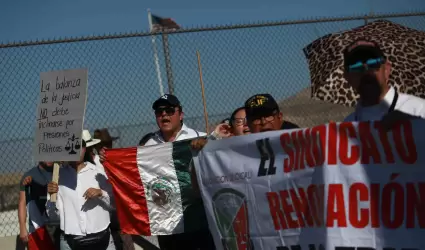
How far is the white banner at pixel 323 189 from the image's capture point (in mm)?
3211

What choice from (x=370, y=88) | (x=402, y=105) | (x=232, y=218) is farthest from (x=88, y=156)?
(x=402, y=105)

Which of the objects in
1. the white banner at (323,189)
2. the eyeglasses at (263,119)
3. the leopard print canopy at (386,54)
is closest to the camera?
the white banner at (323,189)

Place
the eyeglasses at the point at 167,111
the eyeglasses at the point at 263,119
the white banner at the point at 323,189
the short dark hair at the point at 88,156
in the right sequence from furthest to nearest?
the short dark hair at the point at 88,156
the eyeglasses at the point at 167,111
the eyeglasses at the point at 263,119
the white banner at the point at 323,189

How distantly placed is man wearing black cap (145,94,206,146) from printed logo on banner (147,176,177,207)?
39cm

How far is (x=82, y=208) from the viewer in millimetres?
5375

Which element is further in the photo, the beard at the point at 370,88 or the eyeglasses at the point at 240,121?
the eyeglasses at the point at 240,121

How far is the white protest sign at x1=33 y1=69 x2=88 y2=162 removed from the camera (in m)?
5.18

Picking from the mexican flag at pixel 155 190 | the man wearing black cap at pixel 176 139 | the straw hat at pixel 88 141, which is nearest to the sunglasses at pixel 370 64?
the mexican flag at pixel 155 190

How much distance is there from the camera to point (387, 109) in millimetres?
3291

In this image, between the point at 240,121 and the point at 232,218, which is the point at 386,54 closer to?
the point at 240,121

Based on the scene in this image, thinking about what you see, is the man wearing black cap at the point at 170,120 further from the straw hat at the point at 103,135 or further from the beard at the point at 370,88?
the beard at the point at 370,88

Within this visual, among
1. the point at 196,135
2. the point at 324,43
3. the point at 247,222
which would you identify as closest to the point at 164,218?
the point at 196,135

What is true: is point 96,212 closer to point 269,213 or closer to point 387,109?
point 269,213

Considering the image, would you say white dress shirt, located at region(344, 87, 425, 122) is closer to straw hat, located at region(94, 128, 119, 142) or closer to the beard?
the beard
